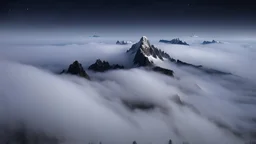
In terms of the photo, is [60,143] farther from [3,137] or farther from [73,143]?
[3,137]

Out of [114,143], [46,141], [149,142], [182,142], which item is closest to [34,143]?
[46,141]

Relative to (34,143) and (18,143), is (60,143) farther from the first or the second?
(18,143)

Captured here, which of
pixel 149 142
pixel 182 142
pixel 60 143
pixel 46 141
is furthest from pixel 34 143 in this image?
pixel 182 142

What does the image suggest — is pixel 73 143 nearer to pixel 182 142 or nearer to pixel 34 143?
pixel 34 143

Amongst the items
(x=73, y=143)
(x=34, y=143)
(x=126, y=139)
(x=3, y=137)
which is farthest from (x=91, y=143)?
(x=3, y=137)

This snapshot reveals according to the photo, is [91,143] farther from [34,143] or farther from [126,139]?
[34,143]

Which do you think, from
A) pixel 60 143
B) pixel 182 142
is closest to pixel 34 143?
pixel 60 143
